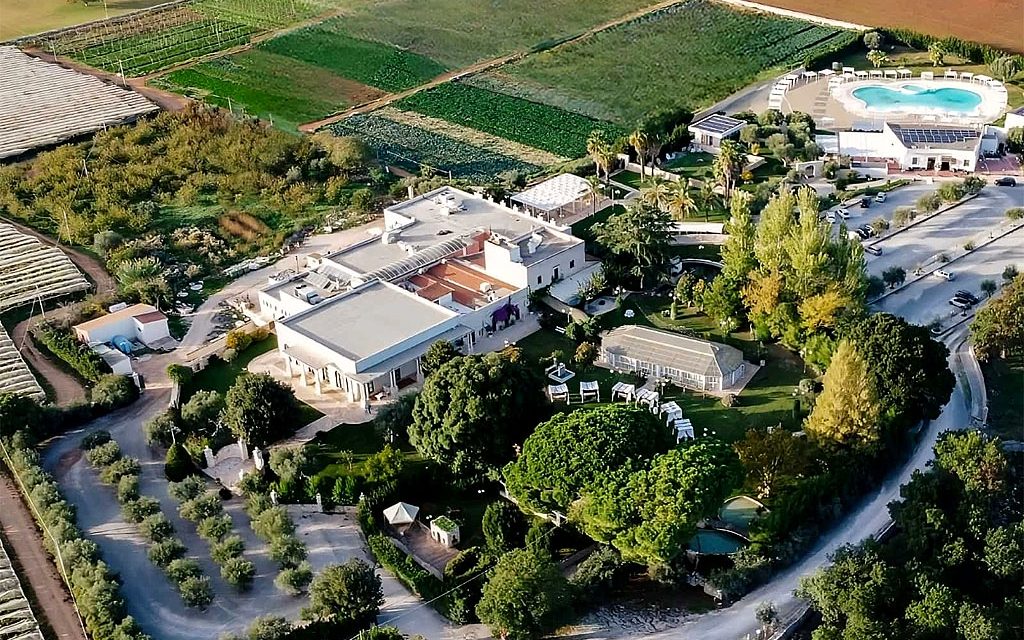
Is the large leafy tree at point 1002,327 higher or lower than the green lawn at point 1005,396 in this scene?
higher

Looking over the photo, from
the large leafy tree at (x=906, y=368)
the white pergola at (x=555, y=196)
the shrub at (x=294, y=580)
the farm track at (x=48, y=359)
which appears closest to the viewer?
the shrub at (x=294, y=580)

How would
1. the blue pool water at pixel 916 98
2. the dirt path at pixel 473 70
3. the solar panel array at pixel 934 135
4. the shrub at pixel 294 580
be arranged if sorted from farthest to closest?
the dirt path at pixel 473 70
the blue pool water at pixel 916 98
the solar panel array at pixel 934 135
the shrub at pixel 294 580

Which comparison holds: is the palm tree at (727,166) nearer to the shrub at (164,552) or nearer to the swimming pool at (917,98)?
the swimming pool at (917,98)

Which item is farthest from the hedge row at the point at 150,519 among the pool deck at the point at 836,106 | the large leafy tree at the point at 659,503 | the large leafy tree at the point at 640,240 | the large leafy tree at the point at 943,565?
the pool deck at the point at 836,106

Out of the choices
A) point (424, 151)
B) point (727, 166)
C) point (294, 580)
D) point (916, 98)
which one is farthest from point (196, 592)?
point (916, 98)

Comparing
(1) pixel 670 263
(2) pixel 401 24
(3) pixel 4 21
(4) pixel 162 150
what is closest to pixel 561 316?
(1) pixel 670 263

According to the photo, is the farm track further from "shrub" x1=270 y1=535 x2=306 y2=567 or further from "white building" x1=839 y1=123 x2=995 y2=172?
"white building" x1=839 y1=123 x2=995 y2=172

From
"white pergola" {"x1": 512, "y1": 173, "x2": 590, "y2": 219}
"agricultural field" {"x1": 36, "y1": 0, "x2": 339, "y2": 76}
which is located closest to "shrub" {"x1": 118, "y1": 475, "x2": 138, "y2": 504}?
"white pergola" {"x1": 512, "y1": 173, "x2": 590, "y2": 219}

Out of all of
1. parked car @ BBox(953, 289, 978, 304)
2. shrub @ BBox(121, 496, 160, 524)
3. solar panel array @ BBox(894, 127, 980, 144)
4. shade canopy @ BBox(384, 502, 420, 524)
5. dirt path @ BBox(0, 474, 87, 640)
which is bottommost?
dirt path @ BBox(0, 474, 87, 640)
